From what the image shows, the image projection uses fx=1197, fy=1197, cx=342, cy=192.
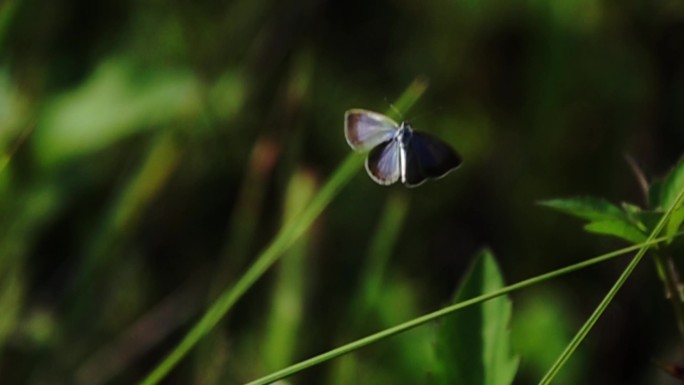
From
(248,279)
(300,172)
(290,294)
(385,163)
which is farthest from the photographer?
(300,172)

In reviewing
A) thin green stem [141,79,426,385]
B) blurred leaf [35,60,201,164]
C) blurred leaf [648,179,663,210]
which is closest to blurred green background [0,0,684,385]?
blurred leaf [35,60,201,164]

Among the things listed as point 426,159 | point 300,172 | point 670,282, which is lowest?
point 670,282

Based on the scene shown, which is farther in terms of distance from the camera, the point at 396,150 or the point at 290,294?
the point at 290,294

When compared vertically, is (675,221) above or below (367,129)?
below

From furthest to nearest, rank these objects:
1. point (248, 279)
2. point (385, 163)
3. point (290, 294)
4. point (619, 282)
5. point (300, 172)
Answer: point (300, 172) → point (290, 294) → point (248, 279) → point (385, 163) → point (619, 282)

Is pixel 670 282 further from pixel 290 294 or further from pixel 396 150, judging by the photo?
pixel 290 294

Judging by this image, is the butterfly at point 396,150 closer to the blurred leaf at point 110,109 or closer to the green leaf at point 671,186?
the green leaf at point 671,186

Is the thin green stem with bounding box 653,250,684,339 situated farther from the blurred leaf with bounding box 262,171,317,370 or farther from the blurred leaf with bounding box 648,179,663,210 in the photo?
the blurred leaf with bounding box 262,171,317,370

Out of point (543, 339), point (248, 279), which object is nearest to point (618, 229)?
point (248, 279)
